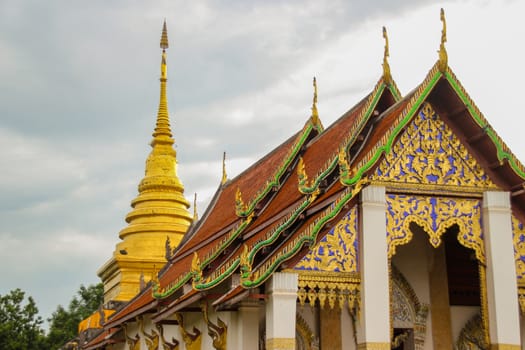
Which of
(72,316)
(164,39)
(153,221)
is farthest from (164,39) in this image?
(72,316)

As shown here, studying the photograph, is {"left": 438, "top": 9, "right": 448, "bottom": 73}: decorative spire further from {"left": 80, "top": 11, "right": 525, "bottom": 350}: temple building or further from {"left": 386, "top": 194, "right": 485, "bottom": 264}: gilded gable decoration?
{"left": 386, "top": 194, "right": 485, "bottom": 264}: gilded gable decoration

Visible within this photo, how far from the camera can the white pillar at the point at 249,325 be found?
9.54 m

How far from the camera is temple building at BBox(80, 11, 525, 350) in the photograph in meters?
8.76

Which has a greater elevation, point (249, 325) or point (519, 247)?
point (519, 247)

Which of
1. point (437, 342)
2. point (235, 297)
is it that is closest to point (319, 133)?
point (437, 342)

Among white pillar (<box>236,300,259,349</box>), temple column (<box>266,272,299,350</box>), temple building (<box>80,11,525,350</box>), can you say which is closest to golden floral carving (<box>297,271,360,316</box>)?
temple building (<box>80,11,525,350</box>)

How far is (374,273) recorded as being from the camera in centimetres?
881

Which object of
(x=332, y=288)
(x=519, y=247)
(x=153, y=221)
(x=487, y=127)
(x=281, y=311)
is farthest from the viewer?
(x=153, y=221)

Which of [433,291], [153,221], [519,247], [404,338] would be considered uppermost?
[153,221]

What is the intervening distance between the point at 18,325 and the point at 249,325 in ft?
65.6

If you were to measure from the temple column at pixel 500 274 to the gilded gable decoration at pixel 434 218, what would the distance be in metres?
0.11

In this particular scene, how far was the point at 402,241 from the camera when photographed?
9.02 m

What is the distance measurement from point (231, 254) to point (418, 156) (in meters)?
2.91

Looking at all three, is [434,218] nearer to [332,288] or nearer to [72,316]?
[332,288]
